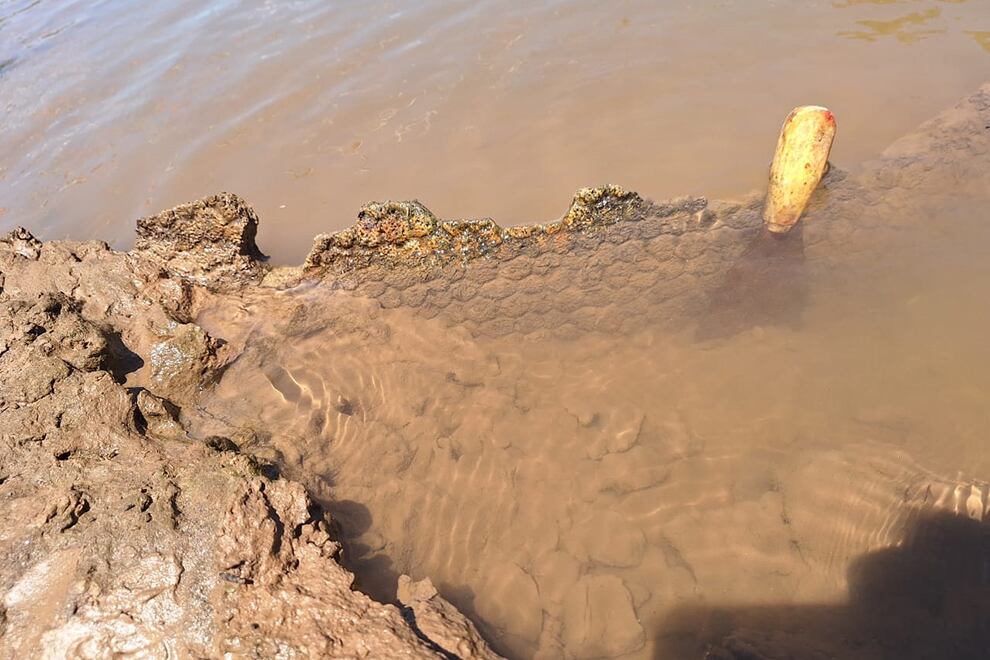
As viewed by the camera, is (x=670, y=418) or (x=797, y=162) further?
(x=797, y=162)

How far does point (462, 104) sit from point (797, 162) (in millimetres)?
3411

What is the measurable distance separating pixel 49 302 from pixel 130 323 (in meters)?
0.40

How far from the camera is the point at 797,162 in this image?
3562mm

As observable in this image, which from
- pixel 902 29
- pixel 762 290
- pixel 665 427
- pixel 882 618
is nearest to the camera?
pixel 882 618

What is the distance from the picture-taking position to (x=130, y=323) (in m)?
3.57

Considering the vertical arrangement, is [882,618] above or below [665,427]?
below

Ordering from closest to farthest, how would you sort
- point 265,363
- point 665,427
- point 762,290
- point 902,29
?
point 665,427, point 265,363, point 762,290, point 902,29

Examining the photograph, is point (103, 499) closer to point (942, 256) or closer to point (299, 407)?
point (299, 407)

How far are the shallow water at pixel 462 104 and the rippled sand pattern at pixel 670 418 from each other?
1.16 m

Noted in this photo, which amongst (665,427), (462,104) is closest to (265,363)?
(665,427)

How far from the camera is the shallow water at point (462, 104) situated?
5105 mm

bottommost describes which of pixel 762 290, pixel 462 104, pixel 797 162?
pixel 762 290

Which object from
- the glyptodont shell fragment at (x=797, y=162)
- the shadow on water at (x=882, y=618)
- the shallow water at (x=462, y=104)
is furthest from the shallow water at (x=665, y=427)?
the shallow water at (x=462, y=104)

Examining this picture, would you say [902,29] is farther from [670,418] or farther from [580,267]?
[670,418]
